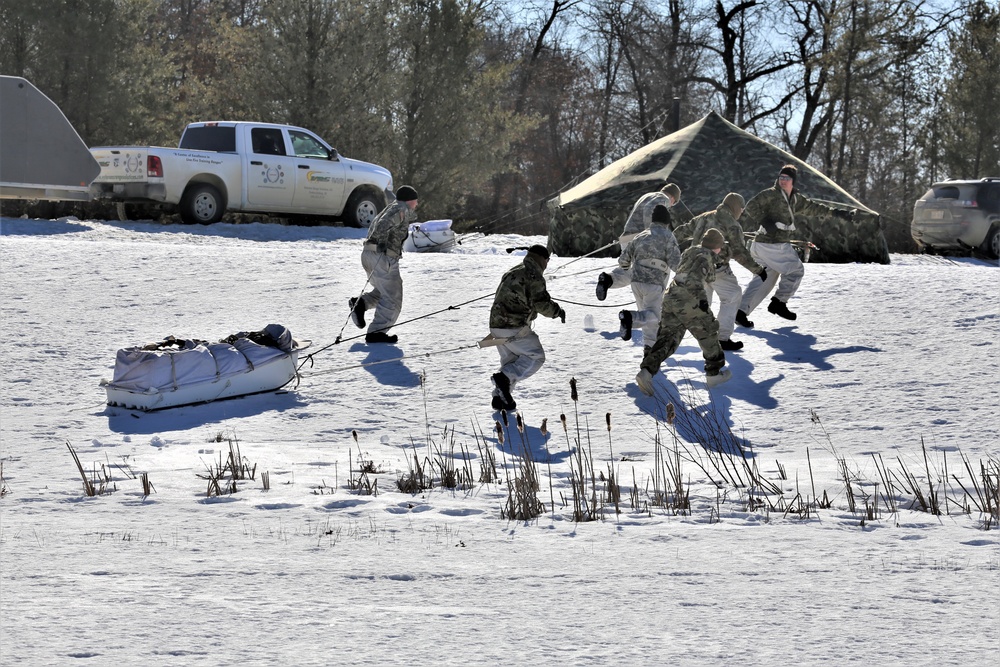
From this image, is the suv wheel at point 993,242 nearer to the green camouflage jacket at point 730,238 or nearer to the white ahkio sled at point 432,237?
the white ahkio sled at point 432,237

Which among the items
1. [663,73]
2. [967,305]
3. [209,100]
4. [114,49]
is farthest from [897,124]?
[967,305]

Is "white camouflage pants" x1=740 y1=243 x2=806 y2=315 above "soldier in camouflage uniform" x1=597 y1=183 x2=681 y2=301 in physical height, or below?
below

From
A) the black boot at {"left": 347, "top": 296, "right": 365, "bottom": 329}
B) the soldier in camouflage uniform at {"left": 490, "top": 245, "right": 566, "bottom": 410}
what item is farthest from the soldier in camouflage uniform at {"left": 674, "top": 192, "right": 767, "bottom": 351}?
the black boot at {"left": 347, "top": 296, "right": 365, "bottom": 329}

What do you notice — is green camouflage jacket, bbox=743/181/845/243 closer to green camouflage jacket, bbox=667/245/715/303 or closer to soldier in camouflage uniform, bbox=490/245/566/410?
green camouflage jacket, bbox=667/245/715/303

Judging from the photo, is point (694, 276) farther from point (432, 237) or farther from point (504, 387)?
point (432, 237)

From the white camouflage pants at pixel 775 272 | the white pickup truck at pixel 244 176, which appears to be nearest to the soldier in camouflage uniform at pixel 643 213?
the white camouflage pants at pixel 775 272

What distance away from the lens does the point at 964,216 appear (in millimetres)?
22422

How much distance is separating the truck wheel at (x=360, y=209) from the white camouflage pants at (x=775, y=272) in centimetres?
975

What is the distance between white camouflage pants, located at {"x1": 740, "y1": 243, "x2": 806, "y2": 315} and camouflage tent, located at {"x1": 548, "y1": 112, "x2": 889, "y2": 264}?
18.4ft

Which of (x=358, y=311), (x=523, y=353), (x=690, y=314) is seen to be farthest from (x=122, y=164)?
(x=690, y=314)

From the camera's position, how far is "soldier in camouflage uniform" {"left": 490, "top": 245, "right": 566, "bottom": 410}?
9.88 metres

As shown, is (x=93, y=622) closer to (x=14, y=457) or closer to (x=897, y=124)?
(x=14, y=457)

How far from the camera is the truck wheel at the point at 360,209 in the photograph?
21.4 meters

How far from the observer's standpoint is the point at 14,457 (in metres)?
8.24
